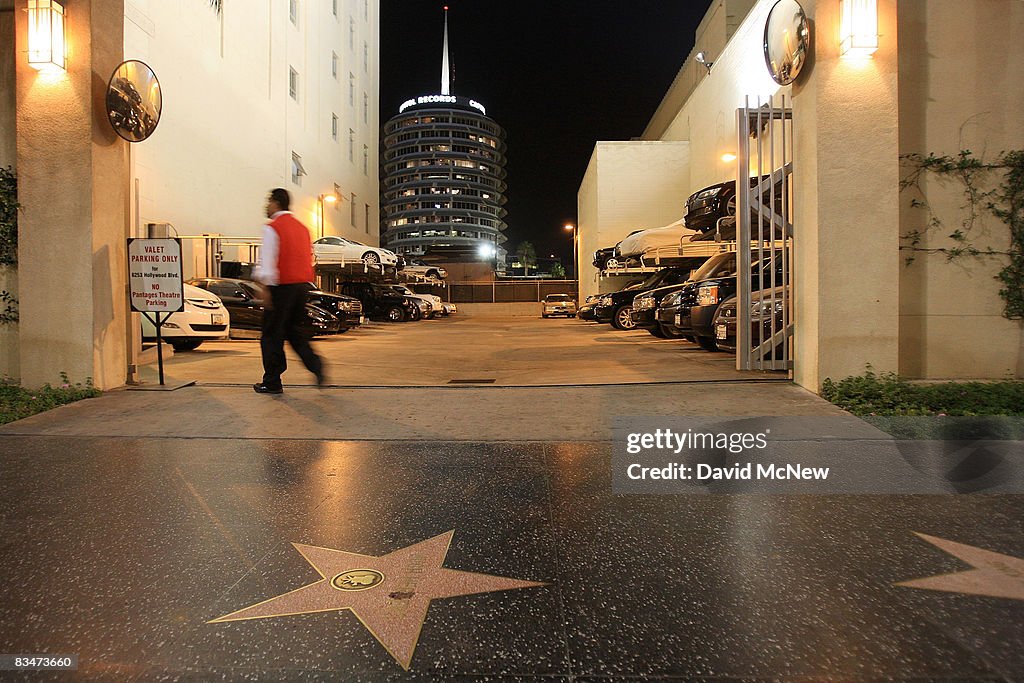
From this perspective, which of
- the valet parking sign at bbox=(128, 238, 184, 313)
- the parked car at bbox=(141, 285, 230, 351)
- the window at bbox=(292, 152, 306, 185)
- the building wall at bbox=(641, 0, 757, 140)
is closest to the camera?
the valet parking sign at bbox=(128, 238, 184, 313)

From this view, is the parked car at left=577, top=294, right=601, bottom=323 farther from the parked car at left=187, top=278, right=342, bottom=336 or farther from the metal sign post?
the metal sign post

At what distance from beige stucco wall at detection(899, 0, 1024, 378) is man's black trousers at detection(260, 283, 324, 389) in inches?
245

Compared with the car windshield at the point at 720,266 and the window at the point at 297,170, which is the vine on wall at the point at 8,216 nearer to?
the car windshield at the point at 720,266

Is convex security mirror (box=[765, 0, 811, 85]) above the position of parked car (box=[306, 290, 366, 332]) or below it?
above

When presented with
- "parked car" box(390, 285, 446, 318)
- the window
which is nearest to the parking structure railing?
"parked car" box(390, 285, 446, 318)

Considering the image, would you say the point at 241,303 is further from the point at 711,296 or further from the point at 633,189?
the point at 633,189

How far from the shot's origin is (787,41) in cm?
663

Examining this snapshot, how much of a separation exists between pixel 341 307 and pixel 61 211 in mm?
11093

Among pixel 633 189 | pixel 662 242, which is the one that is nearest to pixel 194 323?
pixel 662 242

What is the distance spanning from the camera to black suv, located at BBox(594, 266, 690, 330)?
16.0 meters

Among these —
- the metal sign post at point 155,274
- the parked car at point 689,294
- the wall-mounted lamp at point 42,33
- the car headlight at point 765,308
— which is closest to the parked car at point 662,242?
the parked car at point 689,294

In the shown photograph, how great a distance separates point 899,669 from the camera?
1.93 meters

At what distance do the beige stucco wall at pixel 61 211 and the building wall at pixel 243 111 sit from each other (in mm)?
11048

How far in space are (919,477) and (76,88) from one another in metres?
8.26
